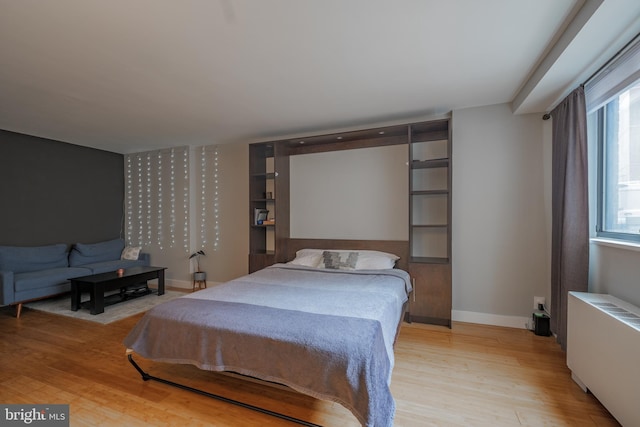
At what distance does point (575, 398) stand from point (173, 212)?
544 cm

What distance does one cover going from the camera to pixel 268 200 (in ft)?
13.6

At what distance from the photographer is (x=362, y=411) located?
1362mm

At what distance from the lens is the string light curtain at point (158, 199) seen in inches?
195

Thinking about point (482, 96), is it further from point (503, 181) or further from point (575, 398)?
point (575, 398)

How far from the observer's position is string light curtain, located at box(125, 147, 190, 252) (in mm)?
4961

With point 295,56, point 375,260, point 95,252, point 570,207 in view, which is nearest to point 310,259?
point 375,260

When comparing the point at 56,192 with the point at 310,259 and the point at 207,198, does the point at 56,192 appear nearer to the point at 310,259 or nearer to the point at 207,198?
the point at 207,198

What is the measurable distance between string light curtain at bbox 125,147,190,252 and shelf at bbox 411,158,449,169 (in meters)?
3.72

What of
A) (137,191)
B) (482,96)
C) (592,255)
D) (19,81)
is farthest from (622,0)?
(137,191)

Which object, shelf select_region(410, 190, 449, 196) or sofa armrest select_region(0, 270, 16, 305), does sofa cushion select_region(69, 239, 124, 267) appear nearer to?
sofa armrest select_region(0, 270, 16, 305)

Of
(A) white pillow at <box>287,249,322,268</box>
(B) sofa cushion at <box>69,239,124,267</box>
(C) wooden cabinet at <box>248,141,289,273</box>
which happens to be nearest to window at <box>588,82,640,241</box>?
(A) white pillow at <box>287,249,322,268</box>

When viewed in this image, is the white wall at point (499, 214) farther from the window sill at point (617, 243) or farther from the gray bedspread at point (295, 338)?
the gray bedspread at point (295, 338)

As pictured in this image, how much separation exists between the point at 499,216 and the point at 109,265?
5.58 m

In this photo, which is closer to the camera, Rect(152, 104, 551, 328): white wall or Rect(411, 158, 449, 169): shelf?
Rect(152, 104, 551, 328): white wall
